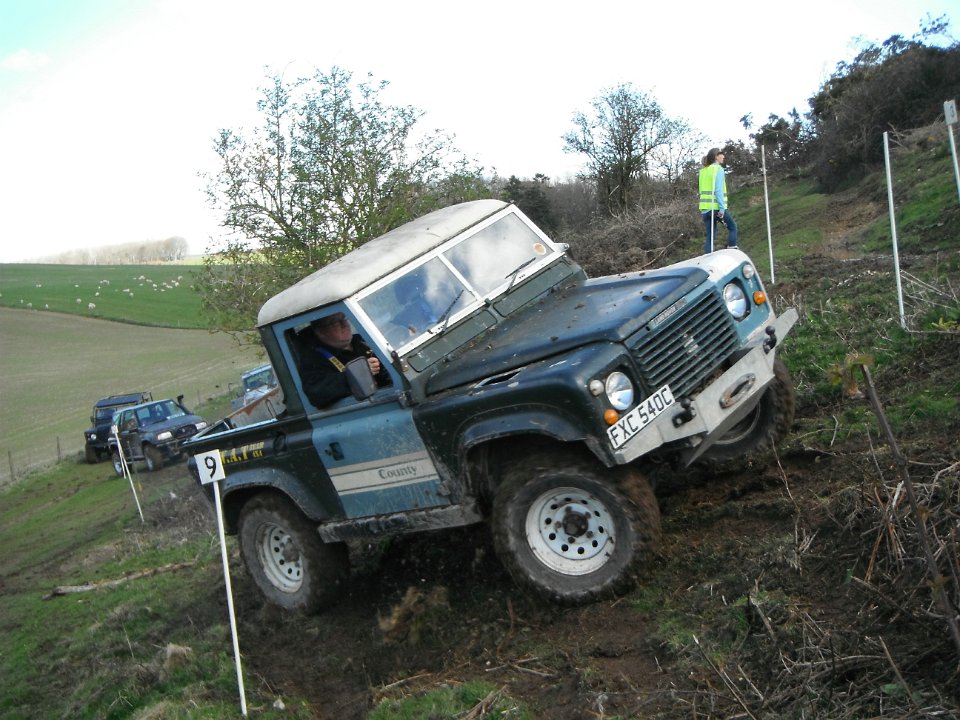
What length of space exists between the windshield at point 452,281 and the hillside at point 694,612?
174 cm

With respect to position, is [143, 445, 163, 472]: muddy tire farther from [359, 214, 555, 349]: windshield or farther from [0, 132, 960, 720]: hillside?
[359, 214, 555, 349]: windshield

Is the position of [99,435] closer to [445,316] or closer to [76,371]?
[445,316]

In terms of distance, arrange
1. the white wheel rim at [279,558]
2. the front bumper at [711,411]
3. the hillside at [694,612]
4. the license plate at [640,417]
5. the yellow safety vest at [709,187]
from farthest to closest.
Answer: the yellow safety vest at [709,187], the white wheel rim at [279,558], the front bumper at [711,411], the license plate at [640,417], the hillside at [694,612]

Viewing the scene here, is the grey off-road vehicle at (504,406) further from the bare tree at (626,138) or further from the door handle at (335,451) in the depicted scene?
the bare tree at (626,138)

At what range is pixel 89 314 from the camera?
61.8 metres

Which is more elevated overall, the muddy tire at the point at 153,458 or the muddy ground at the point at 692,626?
the muddy ground at the point at 692,626

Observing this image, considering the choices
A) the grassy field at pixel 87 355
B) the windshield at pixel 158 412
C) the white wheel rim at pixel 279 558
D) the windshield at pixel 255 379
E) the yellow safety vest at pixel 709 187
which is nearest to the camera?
the white wheel rim at pixel 279 558

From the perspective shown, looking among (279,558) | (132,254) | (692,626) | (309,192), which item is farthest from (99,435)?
(132,254)

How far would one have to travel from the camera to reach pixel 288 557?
7.07 metres

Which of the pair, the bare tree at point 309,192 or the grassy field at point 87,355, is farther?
the grassy field at point 87,355

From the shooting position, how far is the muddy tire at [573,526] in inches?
193

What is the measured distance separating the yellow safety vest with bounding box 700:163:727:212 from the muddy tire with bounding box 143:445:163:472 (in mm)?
15720

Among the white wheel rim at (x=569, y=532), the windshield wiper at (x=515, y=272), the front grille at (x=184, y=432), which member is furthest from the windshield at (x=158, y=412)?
the white wheel rim at (x=569, y=532)

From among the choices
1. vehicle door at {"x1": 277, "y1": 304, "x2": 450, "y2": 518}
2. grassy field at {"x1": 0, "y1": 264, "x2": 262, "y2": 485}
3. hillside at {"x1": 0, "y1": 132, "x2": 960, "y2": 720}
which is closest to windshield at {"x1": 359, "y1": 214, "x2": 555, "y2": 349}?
vehicle door at {"x1": 277, "y1": 304, "x2": 450, "y2": 518}
